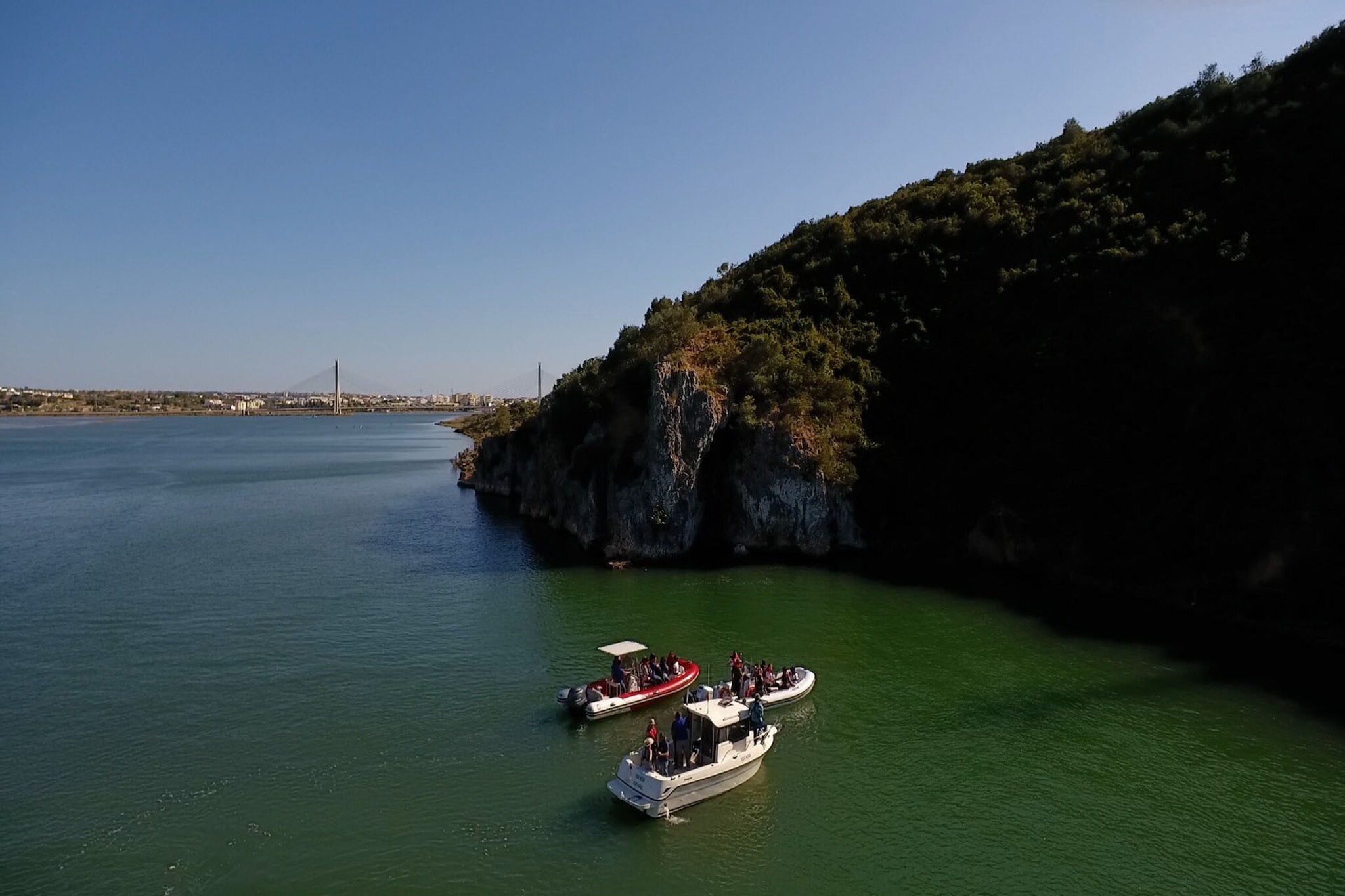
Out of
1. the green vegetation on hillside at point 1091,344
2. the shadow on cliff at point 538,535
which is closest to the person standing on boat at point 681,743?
the shadow on cliff at point 538,535

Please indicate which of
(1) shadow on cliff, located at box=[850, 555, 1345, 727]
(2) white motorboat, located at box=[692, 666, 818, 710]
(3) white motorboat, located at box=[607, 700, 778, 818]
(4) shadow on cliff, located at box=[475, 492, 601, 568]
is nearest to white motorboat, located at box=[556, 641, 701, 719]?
(2) white motorboat, located at box=[692, 666, 818, 710]

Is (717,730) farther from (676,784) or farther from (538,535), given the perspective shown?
(538,535)

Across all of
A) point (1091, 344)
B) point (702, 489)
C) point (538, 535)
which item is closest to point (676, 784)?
point (702, 489)

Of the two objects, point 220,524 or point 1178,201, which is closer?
point 1178,201

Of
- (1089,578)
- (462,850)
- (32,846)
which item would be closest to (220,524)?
(32,846)

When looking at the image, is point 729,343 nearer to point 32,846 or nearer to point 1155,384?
point 1155,384
